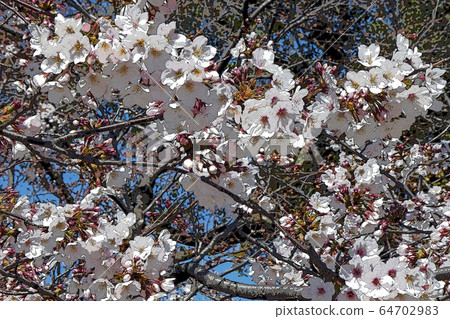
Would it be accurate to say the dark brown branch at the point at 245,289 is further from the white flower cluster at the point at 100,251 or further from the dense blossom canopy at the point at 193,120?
the white flower cluster at the point at 100,251

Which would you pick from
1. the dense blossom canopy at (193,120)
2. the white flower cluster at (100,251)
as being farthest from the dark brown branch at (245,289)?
the white flower cluster at (100,251)

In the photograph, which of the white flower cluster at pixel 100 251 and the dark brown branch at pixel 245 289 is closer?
the white flower cluster at pixel 100 251

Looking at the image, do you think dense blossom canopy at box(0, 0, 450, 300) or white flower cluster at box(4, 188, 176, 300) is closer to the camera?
dense blossom canopy at box(0, 0, 450, 300)

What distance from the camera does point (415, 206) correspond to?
134 inches

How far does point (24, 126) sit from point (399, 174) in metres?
3.46

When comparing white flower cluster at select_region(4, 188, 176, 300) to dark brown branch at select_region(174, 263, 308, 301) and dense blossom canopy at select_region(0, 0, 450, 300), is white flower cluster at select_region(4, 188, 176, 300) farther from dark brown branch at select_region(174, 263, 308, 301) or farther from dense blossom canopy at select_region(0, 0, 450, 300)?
dark brown branch at select_region(174, 263, 308, 301)

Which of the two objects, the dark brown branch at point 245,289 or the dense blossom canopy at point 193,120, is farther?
the dark brown branch at point 245,289

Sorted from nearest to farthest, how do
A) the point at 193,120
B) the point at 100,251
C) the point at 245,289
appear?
the point at 193,120 < the point at 100,251 < the point at 245,289

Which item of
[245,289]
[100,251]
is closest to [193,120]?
[100,251]

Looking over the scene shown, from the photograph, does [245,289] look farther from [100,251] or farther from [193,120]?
[193,120]

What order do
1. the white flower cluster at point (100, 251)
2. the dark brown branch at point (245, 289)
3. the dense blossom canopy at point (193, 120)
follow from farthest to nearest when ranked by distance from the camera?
1. the dark brown branch at point (245, 289)
2. the white flower cluster at point (100, 251)
3. the dense blossom canopy at point (193, 120)

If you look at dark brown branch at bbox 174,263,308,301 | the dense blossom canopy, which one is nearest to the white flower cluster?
the dense blossom canopy

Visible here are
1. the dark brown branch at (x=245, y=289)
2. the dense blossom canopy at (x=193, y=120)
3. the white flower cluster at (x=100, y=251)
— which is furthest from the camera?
the dark brown branch at (x=245, y=289)

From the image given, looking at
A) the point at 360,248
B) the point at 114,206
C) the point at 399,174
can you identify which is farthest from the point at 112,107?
the point at 360,248
